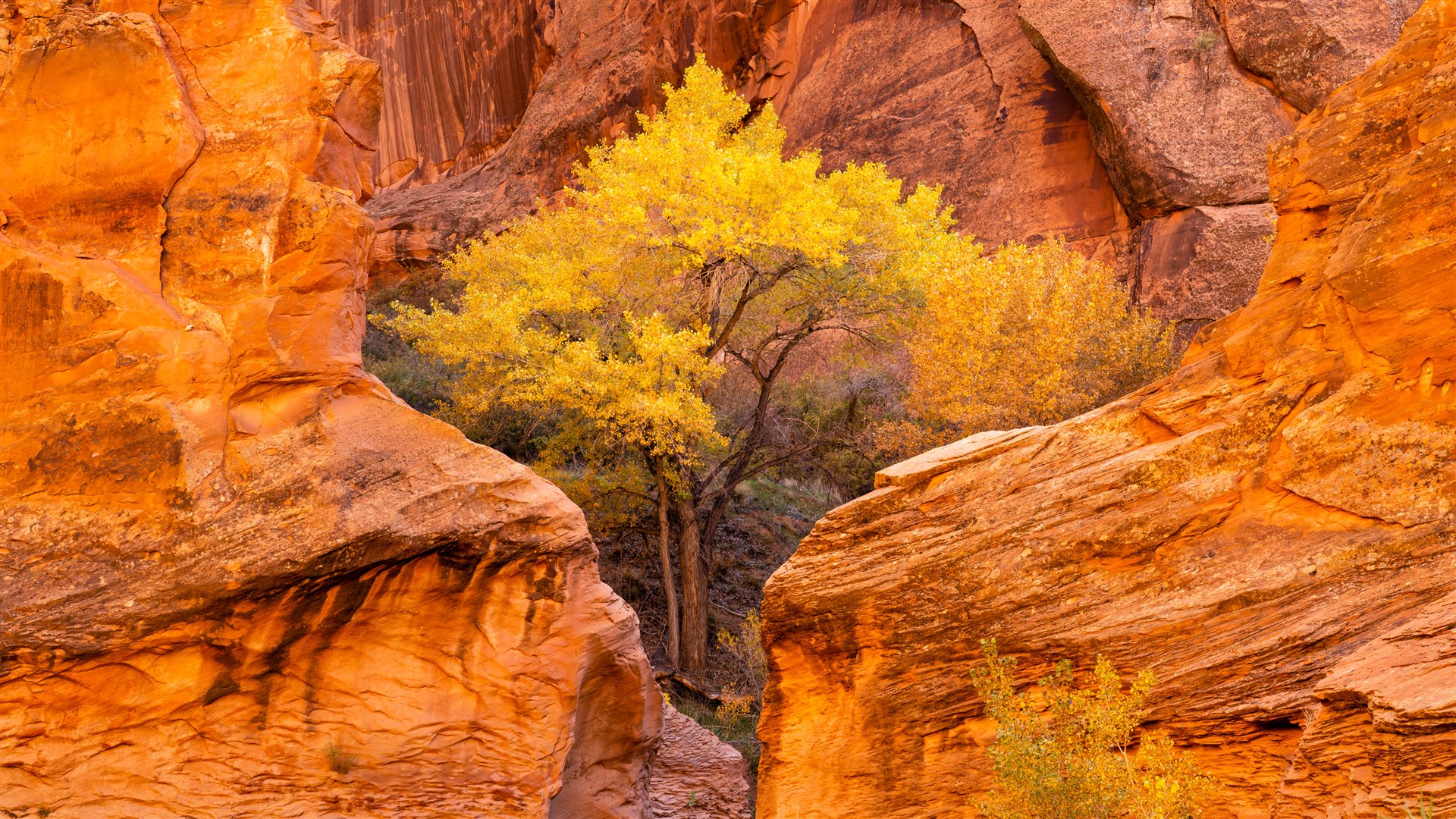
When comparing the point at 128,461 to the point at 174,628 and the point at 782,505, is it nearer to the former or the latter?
the point at 174,628

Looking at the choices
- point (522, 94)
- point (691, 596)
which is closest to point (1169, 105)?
point (691, 596)

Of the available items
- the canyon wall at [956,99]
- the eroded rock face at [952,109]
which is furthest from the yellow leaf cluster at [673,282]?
the eroded rock face at [952,109]

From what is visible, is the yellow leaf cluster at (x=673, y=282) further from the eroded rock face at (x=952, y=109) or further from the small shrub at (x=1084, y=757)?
the small shrub at (x=1084, y=757)

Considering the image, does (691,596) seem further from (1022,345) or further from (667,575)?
(1022,345)

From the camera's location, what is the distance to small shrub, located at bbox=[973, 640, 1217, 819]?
7.20 m

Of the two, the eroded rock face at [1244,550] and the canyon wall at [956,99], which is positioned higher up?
the canyon wall at [956,99]

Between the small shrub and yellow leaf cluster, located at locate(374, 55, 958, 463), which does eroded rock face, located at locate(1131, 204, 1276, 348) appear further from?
the small shrub

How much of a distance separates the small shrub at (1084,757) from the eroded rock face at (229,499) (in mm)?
3966

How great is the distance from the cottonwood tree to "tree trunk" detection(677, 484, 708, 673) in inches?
1.2

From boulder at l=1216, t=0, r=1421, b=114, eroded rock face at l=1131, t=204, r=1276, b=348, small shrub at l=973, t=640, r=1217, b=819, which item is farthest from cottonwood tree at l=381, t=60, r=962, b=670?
small shrub at l=973, t=640, r=1217, b=819

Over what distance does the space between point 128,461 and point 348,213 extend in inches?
112

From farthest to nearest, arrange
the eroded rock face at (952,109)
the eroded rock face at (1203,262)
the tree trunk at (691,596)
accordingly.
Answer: the eroded rock face at (952,109)
the eroded rock face at (1203,262)
the tree trunk at (691,596)

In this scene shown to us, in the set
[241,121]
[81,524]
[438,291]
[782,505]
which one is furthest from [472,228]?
[81,524]

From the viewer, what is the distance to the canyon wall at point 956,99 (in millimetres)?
20750
